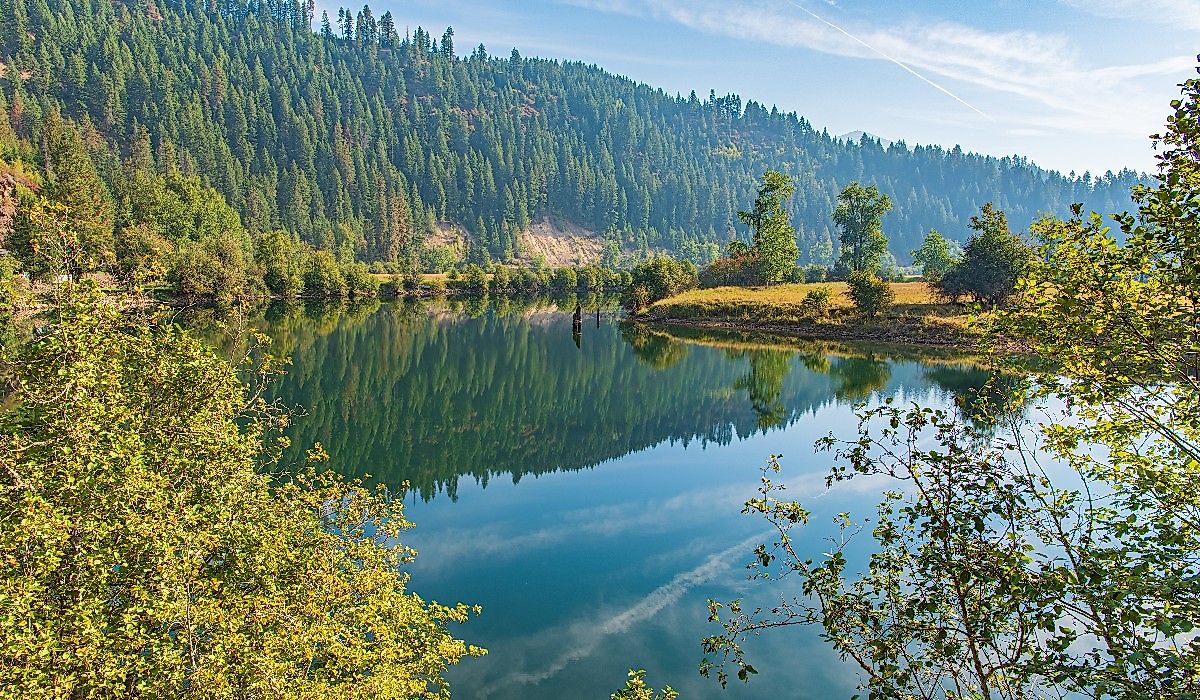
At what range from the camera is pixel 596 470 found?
1480 inches

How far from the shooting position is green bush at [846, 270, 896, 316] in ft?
272

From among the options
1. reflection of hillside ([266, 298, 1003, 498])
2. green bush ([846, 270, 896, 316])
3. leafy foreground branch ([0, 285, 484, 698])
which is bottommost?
reflection of hillside ([266, 298, 1003, 498])

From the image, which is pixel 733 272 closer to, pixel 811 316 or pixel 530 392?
pixel 811 316

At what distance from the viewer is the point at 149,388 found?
1230cm

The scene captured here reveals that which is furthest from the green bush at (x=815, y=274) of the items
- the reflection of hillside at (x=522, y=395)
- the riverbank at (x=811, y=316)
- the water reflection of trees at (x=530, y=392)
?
the reflection of hillside at (x=522, y=395)

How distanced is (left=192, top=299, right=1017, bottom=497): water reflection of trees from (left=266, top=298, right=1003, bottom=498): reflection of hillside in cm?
14

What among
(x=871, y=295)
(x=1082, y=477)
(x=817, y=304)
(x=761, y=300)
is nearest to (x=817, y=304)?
(x=817, y=304)

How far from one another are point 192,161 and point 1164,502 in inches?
8902

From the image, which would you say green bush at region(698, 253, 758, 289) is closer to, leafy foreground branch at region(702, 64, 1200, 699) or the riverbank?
the riverbank

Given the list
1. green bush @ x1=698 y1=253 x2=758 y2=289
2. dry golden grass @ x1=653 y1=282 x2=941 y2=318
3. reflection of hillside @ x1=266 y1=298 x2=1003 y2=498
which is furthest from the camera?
Answer: green bush @ x1=698 y1=253 x2=758 y2=289

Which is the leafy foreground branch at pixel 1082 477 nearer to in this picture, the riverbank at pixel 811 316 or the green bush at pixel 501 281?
the riverbank at pixel 811 316

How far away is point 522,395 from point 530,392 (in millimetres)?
1395

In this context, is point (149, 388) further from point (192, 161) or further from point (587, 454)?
point (192, 161)

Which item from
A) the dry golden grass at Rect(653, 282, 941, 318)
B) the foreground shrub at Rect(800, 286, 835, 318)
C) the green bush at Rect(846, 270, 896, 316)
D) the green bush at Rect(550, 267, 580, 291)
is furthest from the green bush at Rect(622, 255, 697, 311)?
the green bush at Rect(550, 267, 580, 291)
